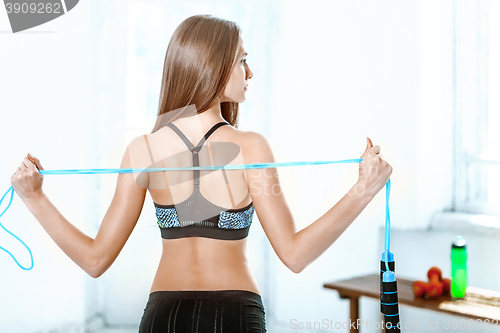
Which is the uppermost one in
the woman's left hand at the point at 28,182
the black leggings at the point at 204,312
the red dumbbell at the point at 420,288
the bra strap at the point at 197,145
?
the bra strap at the point at 197,145

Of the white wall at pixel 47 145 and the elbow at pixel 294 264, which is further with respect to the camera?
the white wall at pixel 47 145

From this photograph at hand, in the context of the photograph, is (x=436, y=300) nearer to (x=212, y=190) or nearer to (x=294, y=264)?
(x=294, y=264)

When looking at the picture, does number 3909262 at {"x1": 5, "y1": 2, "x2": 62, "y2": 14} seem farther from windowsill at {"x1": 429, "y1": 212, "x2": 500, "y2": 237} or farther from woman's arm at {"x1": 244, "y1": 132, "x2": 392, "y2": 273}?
windowsill at {"x1": 429, "y1": 212, "x2": 500, "y2": 237}

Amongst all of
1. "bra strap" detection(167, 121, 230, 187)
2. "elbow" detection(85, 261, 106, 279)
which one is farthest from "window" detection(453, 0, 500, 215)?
"elbow" detection(85, 261, 106, 279)

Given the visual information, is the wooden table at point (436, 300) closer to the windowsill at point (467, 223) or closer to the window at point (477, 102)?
the windowsill at point (467, 223)

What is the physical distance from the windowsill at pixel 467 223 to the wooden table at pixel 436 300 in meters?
0.25

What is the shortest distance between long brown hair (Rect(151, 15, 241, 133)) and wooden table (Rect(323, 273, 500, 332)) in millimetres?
1138

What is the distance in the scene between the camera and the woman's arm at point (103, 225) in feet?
3.08

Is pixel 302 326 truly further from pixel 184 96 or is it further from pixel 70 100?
pixel 184 96

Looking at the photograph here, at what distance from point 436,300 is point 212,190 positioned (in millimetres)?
1126

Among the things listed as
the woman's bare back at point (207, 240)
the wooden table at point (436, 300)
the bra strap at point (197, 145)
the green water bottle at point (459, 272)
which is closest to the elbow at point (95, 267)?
the woman's bare back at point (207, 240)

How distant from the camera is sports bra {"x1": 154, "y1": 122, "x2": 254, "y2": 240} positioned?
2.90 ft

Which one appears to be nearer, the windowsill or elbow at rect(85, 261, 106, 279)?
elbow at rect(85, 261, 106, 279)

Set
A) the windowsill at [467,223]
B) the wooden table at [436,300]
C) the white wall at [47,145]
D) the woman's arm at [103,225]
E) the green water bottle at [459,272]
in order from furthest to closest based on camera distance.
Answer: the white wall at [47,145]
the windowsill at [467,223]
the green water bottle at [459,272]
the wooden table at [436,300]
the woman's arm at [103,225]
